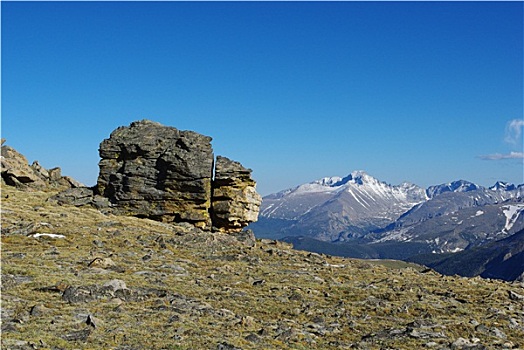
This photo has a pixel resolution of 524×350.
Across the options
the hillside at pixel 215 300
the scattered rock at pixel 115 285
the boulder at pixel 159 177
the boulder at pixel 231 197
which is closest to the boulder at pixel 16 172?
the boulder at pixel 159 177

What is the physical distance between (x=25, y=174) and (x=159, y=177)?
20.5 meters

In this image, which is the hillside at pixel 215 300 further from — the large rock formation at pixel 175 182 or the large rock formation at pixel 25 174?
the large rock formation at pixel 25 174

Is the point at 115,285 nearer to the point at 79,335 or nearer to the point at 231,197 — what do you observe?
the point at 79,335

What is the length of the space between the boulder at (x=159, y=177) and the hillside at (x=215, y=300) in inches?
580

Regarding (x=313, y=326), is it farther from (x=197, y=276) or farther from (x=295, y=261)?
(x=295, y=261)

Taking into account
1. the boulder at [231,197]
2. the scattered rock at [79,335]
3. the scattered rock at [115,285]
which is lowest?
the scattered rock at [79,335]

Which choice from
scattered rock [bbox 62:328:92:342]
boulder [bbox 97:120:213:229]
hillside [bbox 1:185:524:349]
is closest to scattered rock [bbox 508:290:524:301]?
hillside [bbox 1:185:524:349]

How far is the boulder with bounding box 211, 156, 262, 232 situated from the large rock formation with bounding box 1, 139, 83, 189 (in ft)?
82.9

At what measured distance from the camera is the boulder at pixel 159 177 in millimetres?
53406

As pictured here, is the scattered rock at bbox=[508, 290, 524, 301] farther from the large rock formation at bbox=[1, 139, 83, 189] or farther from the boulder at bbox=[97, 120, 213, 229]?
the large rock formation at bbox=[1, 139, 83, 189]

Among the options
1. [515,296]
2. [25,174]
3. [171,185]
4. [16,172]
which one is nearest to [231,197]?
[171,185]

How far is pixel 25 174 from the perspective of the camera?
60500 millimetres

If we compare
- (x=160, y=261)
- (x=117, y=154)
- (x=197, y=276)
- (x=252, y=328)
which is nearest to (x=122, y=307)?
(x=252, y=328)

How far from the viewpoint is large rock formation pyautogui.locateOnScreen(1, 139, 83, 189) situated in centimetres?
5991
